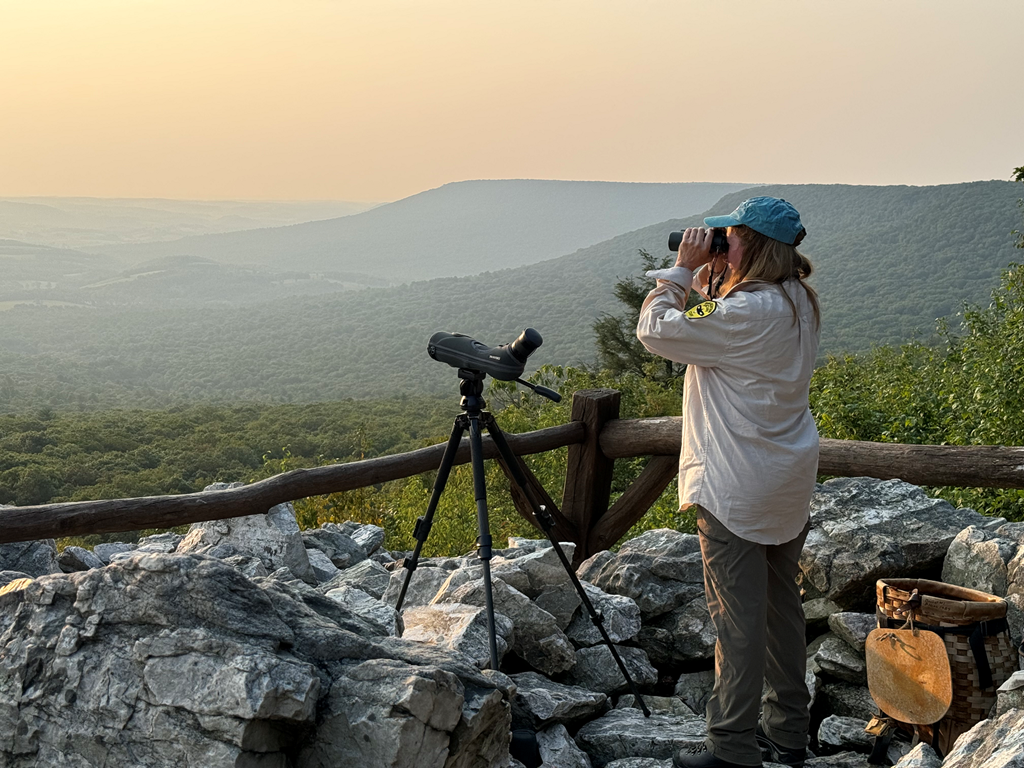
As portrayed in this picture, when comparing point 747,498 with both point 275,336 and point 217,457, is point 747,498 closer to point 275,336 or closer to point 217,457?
point 217,457

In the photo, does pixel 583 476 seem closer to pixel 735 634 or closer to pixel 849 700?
pixel 849 700

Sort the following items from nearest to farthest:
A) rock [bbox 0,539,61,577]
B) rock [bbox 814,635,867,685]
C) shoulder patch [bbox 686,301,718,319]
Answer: shoulder patch [bbox 686,301,718,319], rock [bbox 814,635,867,685], rock [bbox 0,539,61,577]

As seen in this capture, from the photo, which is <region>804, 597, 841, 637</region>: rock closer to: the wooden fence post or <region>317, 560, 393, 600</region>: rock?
the wooden fence post

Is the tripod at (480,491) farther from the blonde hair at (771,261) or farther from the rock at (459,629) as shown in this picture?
the blonde hair at (771,261)

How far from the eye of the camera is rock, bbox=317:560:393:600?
138 inches

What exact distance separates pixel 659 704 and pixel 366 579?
4.25 ft

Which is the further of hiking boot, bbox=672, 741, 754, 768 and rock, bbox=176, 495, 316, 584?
rock, bbox=176, 495, 316, 584

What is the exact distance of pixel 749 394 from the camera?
252cm

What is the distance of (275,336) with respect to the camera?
103 metres

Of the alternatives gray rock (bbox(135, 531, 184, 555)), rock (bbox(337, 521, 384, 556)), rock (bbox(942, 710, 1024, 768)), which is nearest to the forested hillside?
rock (bbox(337, 521, 384, 556))

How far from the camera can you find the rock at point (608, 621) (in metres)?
3.28

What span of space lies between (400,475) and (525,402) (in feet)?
40.5

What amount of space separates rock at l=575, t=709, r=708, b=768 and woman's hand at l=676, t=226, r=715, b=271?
1.43 meters

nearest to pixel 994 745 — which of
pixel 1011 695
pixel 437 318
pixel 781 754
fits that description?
pixel 1011 695
